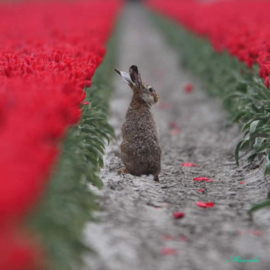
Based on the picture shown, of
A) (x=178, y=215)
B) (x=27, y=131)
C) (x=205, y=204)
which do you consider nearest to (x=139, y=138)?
(x=205, y=204)

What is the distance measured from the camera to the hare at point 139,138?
6.41 meters

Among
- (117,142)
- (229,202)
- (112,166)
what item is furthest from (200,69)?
(229,202)

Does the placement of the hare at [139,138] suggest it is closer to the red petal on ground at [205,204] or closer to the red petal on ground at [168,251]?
the red petal on ground at [205,204]

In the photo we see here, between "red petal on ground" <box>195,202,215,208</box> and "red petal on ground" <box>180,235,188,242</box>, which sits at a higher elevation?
"red petal on ground" <box>195,202,215,208</box>

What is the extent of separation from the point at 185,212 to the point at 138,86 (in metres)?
1.95

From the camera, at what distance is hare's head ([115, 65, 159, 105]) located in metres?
6.66

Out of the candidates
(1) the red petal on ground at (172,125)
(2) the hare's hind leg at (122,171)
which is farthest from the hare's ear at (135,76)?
(1) the red petal on ground at (172,125)

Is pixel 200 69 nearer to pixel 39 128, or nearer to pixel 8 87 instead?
pixel 8 87

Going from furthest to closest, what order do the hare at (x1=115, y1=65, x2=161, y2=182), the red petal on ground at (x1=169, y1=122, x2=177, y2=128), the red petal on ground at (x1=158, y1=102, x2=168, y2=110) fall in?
the red petal on ground at (x1=158, y1=102, x2=168, y2=110)
the red petal on ground at (x1=169, y1=122, x2=177, y2=128)
the hare at (x1=115, y1=65, x2=161, y2=182)

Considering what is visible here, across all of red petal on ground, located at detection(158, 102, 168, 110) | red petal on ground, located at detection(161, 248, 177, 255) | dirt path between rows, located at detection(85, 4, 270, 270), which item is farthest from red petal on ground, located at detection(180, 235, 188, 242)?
red petal on ground, located at detection(158, 102, 168, 110)

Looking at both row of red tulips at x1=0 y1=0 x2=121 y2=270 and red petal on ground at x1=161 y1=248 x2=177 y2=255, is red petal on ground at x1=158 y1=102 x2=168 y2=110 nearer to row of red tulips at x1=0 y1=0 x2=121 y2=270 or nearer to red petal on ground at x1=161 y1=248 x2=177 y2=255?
row of red tulips at x1=0 y1=0 x2=121 y2=270

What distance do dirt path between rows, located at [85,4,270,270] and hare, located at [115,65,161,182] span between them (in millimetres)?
173

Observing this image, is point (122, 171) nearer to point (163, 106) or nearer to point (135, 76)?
point (135, 76)

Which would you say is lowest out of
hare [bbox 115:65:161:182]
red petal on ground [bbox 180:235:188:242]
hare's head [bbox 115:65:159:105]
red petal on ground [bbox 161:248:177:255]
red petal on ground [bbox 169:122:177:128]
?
red petal on ground [bbox 161:248:177:255]
